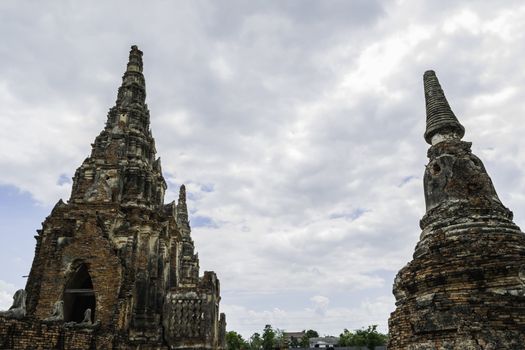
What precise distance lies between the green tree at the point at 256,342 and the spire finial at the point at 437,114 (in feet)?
244

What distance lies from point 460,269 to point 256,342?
79.2 m

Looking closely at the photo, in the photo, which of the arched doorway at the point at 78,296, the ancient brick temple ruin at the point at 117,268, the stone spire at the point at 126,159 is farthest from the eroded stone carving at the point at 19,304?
the stone spire at the point at 126,159

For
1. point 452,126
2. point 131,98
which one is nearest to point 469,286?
point 452,126

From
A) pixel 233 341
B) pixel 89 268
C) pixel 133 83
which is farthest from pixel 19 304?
pixel 233 341

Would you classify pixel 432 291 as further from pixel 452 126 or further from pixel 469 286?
pixel 452 126

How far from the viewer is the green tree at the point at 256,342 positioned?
77.8 m

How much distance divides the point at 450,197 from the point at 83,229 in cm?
1397

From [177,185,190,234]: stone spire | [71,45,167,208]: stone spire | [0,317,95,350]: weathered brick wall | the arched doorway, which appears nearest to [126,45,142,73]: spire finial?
[71,45,167,208]: stone spire

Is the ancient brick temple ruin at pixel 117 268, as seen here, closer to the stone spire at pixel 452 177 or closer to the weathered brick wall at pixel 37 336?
the weathered brick wall at pixel 37 336

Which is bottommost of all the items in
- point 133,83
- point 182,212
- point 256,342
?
point 256,342

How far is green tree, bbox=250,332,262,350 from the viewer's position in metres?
77.8

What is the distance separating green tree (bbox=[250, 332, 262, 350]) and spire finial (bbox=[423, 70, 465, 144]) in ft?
244

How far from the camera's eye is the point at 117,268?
15.9 m

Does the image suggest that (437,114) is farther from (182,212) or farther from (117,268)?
(182,212)
